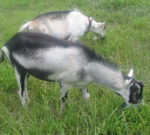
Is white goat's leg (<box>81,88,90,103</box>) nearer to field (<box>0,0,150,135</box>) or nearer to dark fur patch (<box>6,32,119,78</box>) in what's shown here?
field (<box>0,0,150,135</box>)

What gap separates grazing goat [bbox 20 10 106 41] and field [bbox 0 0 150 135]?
700 mm

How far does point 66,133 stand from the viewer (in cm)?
312

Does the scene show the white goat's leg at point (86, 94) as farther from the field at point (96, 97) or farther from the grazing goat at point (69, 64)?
the grazing goat at point (69, 64)

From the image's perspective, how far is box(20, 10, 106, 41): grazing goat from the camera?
17.3 ft

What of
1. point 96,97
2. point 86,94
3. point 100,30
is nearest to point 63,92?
Answer: point 86,94

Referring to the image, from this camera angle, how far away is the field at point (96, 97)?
3061mm

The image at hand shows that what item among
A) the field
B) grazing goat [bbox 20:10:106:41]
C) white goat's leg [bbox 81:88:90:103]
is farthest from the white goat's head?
white goat's leg [bbox 81:88:90:103]

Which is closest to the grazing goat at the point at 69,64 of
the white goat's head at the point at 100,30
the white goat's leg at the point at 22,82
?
the white goat's leg at the point at 22,82

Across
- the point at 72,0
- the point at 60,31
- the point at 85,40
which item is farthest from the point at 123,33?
the point at 72,0

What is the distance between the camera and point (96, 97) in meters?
3.81

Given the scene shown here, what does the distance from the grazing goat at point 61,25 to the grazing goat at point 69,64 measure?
1.96 m

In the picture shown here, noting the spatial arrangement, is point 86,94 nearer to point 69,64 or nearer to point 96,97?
point 96,97

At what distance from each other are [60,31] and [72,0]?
3.73m

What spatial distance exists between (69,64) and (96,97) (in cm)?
95
